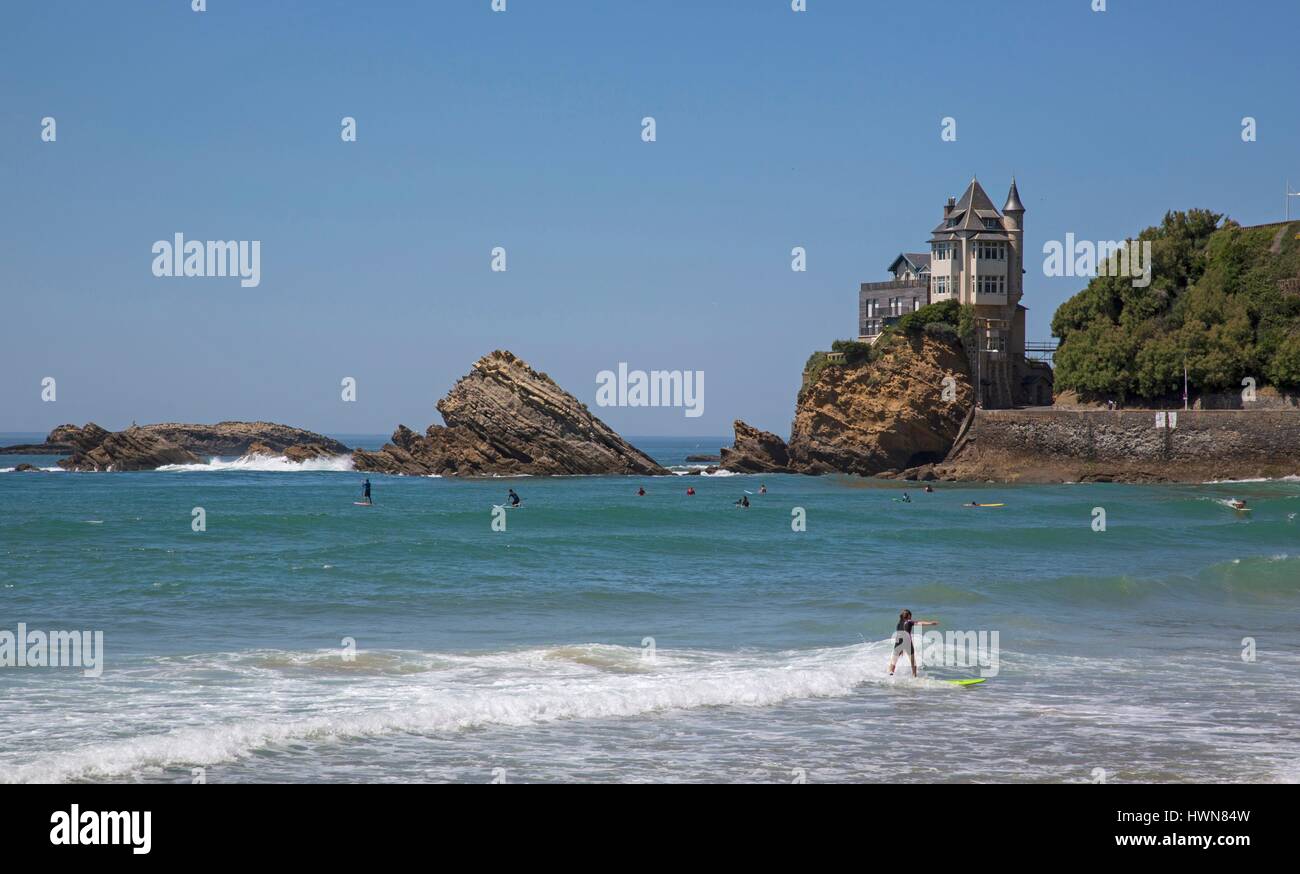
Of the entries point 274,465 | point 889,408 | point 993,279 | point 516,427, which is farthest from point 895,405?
point 274,465

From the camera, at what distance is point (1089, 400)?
2800 inches

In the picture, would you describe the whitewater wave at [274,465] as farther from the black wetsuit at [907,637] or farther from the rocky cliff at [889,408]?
the black wetsuit at [907,637]

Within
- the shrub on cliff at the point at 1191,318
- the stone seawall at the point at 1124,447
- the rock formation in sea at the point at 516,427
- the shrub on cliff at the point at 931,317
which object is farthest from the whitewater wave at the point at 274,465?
the shrub on cliff at the point at 1191,318

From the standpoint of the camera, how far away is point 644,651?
18.1m

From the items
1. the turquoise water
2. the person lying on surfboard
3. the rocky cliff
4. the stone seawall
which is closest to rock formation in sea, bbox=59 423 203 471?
the rocky cliff

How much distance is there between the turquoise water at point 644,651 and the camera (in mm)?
11984

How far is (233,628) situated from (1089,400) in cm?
5980

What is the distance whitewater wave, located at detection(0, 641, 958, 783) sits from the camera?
1177 centimetres

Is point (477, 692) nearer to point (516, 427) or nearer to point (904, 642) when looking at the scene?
point (904, 642)

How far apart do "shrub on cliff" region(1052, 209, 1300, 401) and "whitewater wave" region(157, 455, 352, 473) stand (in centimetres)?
5012

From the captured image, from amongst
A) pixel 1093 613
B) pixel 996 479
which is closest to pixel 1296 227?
pixel 996 479

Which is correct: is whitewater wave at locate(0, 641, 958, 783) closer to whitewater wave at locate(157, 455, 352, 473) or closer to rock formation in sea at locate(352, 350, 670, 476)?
rock formation in sea at locate(352, 350, 670, 476)

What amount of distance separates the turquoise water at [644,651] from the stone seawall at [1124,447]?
2304cm
